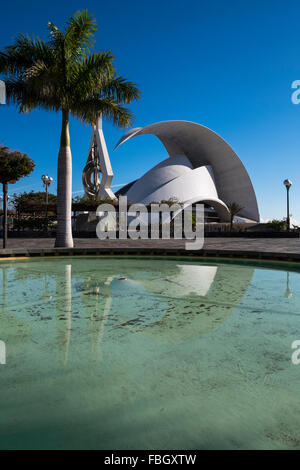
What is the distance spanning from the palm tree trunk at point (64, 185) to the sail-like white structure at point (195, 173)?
26895 millimetres

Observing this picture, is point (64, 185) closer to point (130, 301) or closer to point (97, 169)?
point (130, 301)

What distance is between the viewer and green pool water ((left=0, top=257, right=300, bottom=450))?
5.19ft

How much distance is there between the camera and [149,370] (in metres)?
2.32

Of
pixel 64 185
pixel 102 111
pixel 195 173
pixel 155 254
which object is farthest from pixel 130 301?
pixel 195 173

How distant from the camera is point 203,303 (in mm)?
4406

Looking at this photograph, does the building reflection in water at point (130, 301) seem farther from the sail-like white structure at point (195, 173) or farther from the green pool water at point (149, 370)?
the sail-like white structure at point (195, 173)

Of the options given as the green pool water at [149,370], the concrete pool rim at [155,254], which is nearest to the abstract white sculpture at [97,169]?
the concrete pool rim at [155,254]

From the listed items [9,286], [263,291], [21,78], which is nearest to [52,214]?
[21,78]

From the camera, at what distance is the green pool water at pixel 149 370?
1581mm

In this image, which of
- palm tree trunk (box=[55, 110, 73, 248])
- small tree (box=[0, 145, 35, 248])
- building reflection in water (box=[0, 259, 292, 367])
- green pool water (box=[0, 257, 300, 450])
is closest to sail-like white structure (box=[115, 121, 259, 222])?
small tree (box=[0, 145, 35, 248])

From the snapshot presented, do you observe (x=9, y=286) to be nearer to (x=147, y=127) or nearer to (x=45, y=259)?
(x=45, y=259)

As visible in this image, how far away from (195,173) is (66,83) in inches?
1274

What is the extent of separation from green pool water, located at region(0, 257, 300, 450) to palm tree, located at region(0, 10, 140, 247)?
6630 mm

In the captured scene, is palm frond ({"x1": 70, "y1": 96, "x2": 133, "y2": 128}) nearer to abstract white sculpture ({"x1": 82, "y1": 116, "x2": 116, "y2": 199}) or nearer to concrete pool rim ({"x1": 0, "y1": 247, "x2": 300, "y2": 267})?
concrete pool rim ({"x1": 0, "y1": 247, "x2": 300, "y2": 267})
